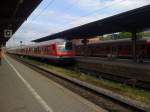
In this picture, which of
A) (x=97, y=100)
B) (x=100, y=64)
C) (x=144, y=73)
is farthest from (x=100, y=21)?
(x=97, y=100)

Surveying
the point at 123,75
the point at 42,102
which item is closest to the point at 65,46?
the point at 123,75

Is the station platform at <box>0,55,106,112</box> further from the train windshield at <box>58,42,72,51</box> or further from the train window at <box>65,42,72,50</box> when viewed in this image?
the train window at <box>65,42,72,50</box>

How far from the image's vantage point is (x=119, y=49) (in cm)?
5119

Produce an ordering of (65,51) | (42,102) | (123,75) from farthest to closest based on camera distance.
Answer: (65,51) < (123,75) < (42,102)

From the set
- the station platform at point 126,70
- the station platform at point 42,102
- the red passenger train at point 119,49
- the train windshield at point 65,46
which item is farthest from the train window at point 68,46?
the station platform at point 42,102

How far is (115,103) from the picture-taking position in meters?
12.0

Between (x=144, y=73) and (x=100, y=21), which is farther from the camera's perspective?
(x=100, y=21)

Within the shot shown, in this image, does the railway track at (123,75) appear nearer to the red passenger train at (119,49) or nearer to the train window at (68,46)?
the train window at (68,46)

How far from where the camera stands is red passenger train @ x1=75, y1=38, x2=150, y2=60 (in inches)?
1736

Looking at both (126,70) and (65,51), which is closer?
(126,70)

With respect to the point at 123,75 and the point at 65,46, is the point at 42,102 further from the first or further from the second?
the point at 65,46

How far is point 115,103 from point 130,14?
16.5m

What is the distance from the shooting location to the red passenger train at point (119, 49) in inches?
1736

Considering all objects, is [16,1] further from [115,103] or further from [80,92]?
[115,103]
